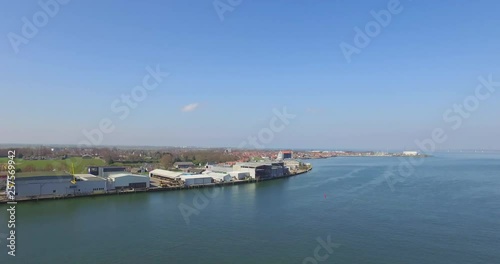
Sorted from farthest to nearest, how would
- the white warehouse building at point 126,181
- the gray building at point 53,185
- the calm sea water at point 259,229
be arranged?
the white warehouse building at point 126,181
the gray building at point 53,185
the calm sea water at point 259,229

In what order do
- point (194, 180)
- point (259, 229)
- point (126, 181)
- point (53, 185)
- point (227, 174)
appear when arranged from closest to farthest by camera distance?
point (259, 229)
point (53, 185)
point (126, 181)
point (194, 180)
point (227, 174)

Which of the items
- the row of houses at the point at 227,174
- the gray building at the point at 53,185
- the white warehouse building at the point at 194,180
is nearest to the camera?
the gray building at the point at 53,185

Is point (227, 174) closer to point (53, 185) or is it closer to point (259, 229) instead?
point (53, 185)

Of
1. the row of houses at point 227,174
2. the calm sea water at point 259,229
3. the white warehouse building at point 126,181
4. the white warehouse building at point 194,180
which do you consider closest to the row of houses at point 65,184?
the white warehouse building at point 126,181

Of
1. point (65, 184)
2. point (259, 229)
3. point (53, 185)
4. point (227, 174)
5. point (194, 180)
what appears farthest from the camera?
point (227, 174)

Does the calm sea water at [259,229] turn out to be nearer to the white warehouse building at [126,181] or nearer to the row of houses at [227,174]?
the white warehouse building at [126,181]

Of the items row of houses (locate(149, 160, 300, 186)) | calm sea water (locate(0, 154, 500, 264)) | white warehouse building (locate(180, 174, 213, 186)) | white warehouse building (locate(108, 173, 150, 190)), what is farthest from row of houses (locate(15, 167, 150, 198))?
row of houses (locate(149, 160, 300, 186))

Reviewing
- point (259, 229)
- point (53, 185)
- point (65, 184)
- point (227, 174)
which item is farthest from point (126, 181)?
point (259, 229)

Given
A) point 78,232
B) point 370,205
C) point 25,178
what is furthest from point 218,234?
point 25,178
